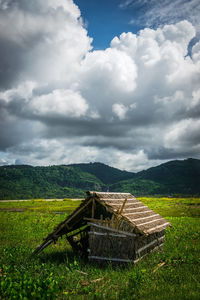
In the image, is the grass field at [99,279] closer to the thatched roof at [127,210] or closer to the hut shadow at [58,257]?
the hut shadow at [58,257]

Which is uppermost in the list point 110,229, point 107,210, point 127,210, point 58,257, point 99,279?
point 107,210

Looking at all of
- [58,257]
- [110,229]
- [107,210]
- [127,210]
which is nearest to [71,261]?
Answer: [58,257]

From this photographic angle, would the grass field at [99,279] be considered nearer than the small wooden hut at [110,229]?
Yes

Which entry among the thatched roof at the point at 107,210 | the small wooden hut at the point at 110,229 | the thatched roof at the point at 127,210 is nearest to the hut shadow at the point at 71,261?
the small wooden hut at the point at 110,229

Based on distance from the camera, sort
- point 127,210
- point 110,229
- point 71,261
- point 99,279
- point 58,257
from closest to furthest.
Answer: point 99,279 < point 110,229 < point 71,261 < point 127,210 < point 58,257

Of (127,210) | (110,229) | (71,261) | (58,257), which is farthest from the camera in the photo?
(58,257)

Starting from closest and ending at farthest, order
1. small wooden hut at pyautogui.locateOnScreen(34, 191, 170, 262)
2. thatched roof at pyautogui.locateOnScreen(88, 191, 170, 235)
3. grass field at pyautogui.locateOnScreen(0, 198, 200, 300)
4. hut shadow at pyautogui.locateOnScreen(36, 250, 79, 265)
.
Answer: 1. grass field at pyautogui.locateOnScreen(0, 198, 200, 300)
2. small wooden hut at pyautogui.locateOnScreen(34, 191, 170, 262)
3. thatched roof at pyautogui.locateOnScreen(88, 191, 170, 235)
4. hut shadow at pyautogui.locateOnScreen(36, 250, 79, 265)

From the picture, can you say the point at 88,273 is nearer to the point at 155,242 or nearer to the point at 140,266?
the point at 140,266

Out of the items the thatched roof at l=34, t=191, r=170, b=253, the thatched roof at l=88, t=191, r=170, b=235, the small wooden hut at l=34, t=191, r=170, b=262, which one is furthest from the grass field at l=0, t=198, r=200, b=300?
the thatched roof at l=88, t=191, r=170, b=235

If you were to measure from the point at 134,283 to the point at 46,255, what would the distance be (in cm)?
666

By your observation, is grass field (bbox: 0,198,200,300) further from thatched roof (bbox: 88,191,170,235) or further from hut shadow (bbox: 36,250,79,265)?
thatched roof (bbox: 88,191,170,235)

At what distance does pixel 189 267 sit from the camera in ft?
33.2

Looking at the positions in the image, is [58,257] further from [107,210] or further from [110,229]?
[107,210]

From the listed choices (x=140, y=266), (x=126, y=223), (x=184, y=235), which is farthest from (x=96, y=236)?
(x=184, y=235)
